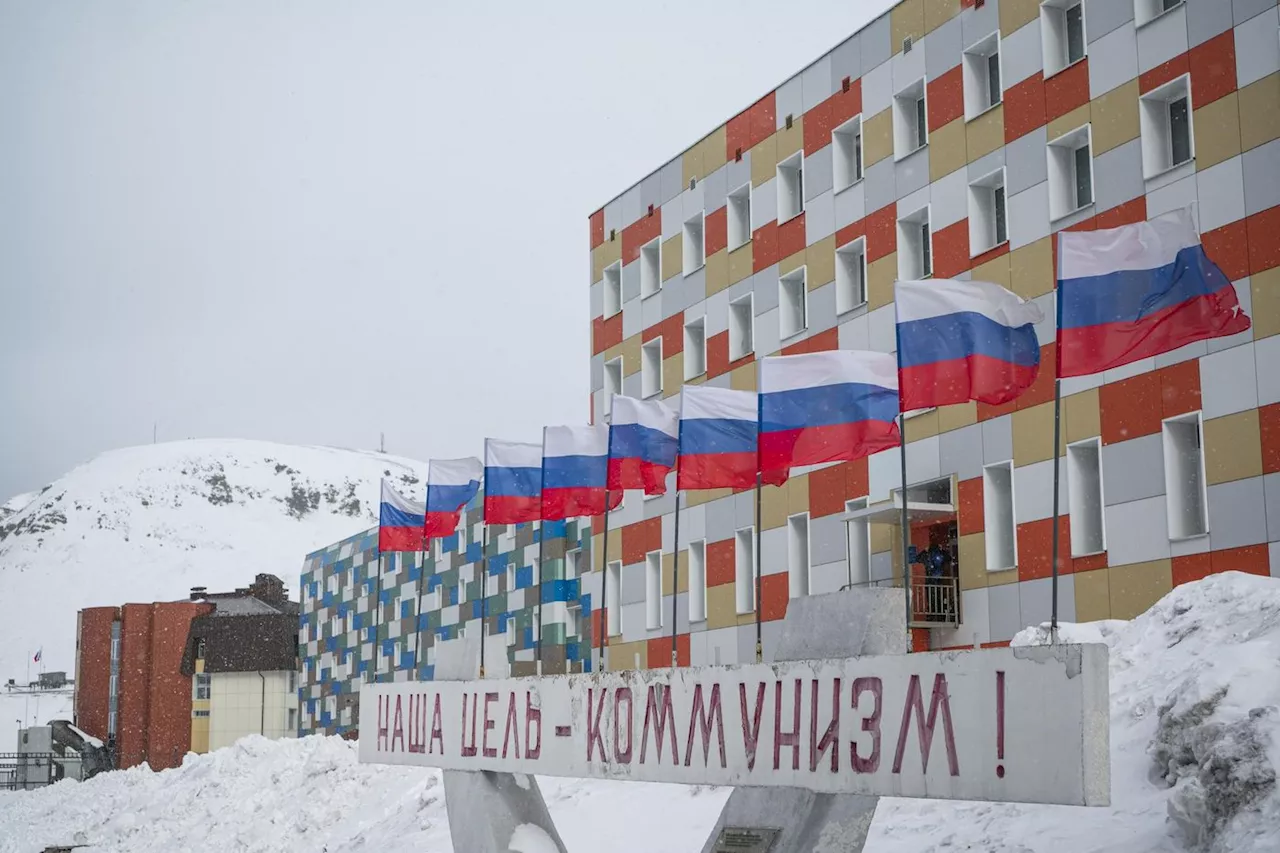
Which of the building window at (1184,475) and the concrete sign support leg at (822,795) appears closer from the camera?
the concrete sign support leg at (822,795)

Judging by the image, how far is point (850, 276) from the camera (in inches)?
1115

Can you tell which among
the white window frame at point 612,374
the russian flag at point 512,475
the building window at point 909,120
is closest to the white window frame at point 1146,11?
the building window at point 909,120

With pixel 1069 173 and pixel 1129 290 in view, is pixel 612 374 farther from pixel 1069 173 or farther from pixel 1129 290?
pixel 1129 290

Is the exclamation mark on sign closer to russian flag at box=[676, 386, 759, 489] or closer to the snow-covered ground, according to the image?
the snow-covered ground

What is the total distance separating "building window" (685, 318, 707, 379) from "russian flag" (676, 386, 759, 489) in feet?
59.1

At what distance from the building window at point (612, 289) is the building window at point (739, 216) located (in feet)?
17.9

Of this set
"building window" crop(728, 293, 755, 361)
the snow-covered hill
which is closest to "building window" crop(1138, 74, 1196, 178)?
"building window" crop(728, 293, 755, 361)

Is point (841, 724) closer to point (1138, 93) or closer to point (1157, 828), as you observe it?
point (1157, 828)

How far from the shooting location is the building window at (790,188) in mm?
30062

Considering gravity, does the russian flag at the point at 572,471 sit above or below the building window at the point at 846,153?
below

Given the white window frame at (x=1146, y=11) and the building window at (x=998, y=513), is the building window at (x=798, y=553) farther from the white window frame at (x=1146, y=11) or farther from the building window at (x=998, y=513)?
the white window frame at (x=1146, y=11)

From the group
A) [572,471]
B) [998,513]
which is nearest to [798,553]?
[998,513]

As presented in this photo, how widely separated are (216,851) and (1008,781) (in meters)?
28.2

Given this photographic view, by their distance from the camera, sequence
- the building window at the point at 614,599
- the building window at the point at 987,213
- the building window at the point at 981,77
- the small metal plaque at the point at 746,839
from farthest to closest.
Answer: the building window at the point at 614,599 → the building window at the point at 981,77 → the building window at the point at 987,213 → the small metal plaque at the point at 746,839
